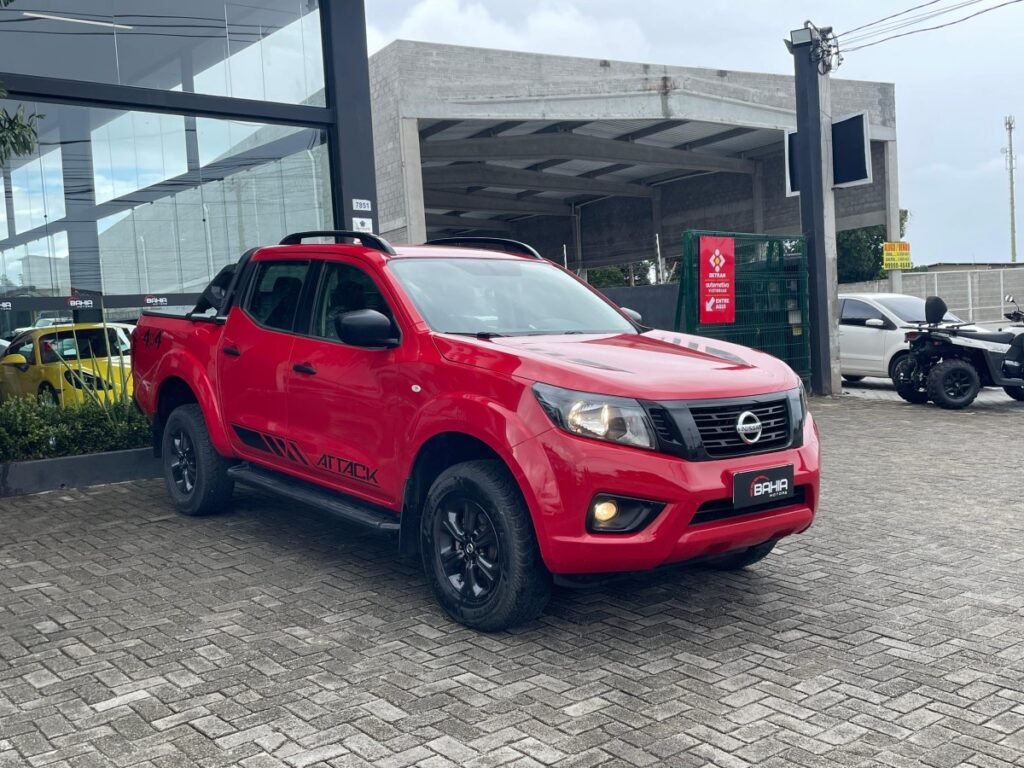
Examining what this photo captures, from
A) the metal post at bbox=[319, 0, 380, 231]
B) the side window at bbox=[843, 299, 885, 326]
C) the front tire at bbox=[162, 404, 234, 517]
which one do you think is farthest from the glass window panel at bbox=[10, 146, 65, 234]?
the side window at bbox=[843, 299, 885, 326]

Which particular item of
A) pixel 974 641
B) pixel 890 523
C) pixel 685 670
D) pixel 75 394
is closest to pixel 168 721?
pixel 685 670

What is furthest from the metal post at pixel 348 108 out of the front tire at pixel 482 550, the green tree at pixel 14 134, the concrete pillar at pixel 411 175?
the concrete pillar at pixel 411 175

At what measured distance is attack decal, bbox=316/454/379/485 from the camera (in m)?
5.11

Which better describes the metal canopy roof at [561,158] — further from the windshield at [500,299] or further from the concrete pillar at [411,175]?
the windshield at [500,299]

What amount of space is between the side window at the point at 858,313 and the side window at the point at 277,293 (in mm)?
11365

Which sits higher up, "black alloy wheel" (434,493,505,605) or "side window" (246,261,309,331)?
"side window" (246,261,309,331)

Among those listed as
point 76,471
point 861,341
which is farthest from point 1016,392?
point 76,471

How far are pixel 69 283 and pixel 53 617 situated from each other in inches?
256

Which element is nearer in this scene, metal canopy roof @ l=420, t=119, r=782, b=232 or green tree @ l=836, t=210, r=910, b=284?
metal canopy roof @ l=420, t=119, r=782, b=232

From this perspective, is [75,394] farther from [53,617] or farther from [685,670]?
[685,670]

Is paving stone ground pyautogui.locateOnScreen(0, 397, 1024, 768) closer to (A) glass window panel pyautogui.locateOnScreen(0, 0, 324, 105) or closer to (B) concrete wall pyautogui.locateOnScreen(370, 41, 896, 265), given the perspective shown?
(A) glass window panel pyautogui.locateOnScreen(0, 0, 324, 105)

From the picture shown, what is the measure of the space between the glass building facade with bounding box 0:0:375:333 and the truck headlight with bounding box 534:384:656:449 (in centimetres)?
778

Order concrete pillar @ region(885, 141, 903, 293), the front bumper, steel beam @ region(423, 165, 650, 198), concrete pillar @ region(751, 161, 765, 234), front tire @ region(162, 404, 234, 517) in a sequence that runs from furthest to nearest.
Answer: concrete pillar @ region(751, 161, 765, 234)
steel beam @ region(423, 165, 650, 198)
concrete pillar @ region(885, 141, 903, 293)
front tire @ region(162, 404, 234, 517)
the front bumper

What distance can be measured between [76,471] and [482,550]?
5139 mm
